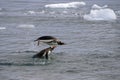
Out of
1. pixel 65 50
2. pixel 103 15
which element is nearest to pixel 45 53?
pixel 65 50

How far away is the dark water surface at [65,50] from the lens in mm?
13979

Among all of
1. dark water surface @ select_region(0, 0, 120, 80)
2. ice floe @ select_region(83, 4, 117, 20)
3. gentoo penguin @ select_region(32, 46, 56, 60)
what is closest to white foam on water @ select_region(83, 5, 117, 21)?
ice floe @ select_region(83, 4, 117, 20)

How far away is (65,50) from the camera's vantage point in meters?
18.2

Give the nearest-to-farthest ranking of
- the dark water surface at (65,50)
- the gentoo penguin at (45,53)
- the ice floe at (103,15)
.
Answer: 1. the dark water surface at (65,50)
2. the gentoo penguin at (45,53)
3. the ice floe at (103,15)

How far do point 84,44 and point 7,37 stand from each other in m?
4.06

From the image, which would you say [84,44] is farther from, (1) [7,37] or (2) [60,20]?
(2) [60,20]

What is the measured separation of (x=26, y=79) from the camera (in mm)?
13211

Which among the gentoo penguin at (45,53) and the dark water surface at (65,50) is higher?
the gentoo penguin at (45,53)

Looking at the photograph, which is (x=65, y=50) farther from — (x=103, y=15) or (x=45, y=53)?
(x=103, y=15)

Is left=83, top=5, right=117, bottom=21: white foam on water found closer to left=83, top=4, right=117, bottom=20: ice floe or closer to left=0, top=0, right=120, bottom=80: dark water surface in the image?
left=83, top=4, right=117, bottom=20: ice floe

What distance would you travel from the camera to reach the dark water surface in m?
14.0

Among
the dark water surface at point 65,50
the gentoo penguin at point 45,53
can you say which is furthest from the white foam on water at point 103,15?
the gentoo penguin at point 45,53

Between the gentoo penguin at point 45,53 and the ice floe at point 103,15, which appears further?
the ice floe at point 103,15

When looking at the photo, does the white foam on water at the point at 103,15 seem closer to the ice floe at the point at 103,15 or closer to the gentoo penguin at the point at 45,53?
the ice floe at the point at 103,15
